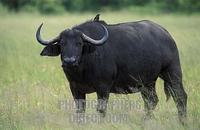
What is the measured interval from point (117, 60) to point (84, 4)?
49.9 meters

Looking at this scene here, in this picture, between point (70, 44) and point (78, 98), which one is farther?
point (78, 98)

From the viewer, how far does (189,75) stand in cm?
1507

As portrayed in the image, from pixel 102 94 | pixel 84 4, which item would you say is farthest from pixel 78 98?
pixel 84 4

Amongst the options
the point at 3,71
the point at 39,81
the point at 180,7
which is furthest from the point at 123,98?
the point at 180,7

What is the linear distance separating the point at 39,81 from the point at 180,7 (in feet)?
134

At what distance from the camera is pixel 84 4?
60.8 meters

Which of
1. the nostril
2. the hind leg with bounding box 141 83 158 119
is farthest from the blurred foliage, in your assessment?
the nostril

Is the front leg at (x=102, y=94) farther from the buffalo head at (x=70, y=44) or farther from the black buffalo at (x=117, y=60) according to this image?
the buffalo head at (x=70, y=44)

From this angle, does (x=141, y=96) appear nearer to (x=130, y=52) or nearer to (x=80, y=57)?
(x=130, y=52)

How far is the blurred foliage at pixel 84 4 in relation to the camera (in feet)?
183

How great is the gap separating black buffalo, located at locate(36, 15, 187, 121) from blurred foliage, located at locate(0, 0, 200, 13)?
4161cm

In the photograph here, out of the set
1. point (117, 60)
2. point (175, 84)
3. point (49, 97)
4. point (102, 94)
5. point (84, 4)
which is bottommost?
point (84, 4)

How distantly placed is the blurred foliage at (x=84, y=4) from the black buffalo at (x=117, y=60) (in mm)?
41611

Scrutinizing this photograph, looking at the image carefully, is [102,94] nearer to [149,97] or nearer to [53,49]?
[53,49]
